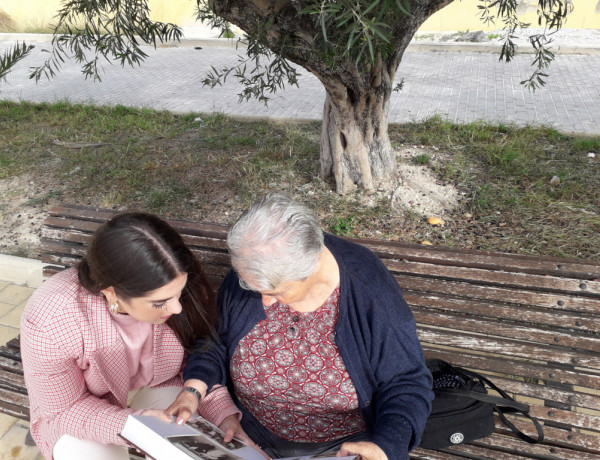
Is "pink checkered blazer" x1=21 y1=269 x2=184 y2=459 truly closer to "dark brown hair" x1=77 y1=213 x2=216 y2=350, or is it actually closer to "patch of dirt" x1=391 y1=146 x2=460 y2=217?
"dark brown hair" x1=77 y1=213 x2=216 y2=350

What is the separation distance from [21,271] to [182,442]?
3067 millimetres

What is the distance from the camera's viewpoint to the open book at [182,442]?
163 cm

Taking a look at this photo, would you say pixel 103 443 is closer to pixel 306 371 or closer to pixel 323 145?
pixel 306 371

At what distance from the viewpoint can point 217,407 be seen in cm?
219

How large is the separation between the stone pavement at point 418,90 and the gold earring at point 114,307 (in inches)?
198

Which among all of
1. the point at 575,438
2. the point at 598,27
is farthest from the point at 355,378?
the point at 598,27

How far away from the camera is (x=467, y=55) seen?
34.5 ft

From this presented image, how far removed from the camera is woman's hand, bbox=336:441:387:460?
1796 millimetres

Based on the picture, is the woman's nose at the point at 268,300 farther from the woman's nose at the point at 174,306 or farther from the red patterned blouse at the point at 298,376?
the woman's nose at the point at 174,306

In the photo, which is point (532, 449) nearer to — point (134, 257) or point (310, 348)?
point (310, 348)

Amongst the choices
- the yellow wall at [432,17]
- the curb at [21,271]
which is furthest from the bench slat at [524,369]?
the yellow wall at [432,17]

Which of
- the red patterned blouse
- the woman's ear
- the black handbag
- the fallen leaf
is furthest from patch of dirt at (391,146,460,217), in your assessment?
the woman's ear

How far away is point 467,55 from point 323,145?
22.9ft

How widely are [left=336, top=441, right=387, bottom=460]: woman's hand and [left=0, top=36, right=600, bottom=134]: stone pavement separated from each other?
17.1ft
